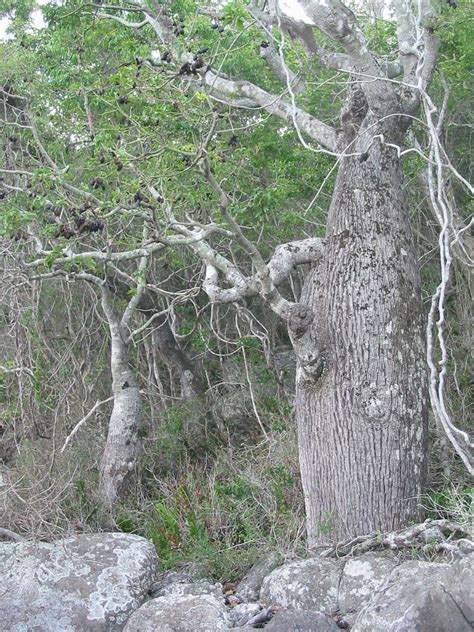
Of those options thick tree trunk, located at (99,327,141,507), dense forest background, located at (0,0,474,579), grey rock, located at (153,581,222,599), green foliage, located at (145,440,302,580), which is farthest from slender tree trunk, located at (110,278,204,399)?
grey rock, located at (153,581,222,599)

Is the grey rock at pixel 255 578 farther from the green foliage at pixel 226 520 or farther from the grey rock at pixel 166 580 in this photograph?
the grey rock at pixel 166 580

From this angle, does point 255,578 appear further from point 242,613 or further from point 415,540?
point 415,540

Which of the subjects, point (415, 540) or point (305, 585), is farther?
point (415, 540)

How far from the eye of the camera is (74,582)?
700 centimetres

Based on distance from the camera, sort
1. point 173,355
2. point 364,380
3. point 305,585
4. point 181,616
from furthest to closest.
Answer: point 173,355 < point 364,380 < point 305,585 < point 181,616

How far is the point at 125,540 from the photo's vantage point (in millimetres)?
7516

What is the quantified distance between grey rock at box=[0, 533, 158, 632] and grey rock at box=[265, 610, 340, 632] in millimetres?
1782

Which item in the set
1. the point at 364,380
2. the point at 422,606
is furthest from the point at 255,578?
the point at 422,606

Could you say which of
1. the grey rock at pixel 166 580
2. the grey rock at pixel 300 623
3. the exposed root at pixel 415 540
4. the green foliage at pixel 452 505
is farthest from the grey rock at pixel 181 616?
the green foliage at pixel 452 505

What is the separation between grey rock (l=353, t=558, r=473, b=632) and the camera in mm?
4738

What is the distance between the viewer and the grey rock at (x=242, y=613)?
614 centimetres

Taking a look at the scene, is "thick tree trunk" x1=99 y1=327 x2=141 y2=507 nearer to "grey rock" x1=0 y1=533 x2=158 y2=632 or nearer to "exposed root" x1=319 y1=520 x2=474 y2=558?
"grey rock" x1=0 y1=533 x2=158 y2=632

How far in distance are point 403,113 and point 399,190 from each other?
2.58 feet

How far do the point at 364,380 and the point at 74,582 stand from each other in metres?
3.09
